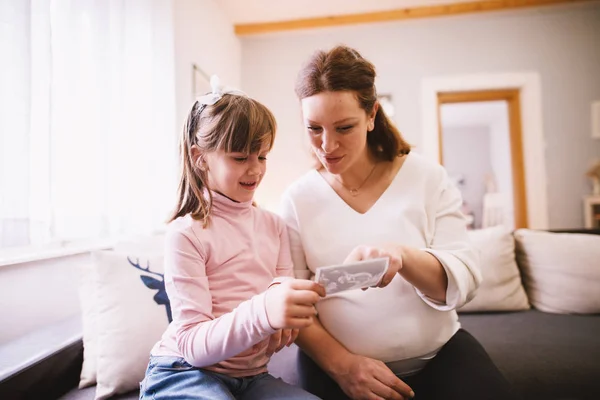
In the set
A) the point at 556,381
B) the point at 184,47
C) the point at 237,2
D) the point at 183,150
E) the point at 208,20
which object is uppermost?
the point at 237,2

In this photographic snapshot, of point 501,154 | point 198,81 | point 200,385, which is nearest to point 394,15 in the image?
point 198,81

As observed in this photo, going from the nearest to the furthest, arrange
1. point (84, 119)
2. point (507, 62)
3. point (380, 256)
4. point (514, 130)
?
point (380, 256) → point (84, 119) → point (507, 62) → point (514, 130)

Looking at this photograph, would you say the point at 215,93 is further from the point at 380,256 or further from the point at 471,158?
the point at 471,158

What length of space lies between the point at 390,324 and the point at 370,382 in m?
0.15

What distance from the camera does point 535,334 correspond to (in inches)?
63.4

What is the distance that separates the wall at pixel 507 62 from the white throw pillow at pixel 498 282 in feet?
7.15

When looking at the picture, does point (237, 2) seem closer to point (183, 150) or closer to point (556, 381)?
point (183, 150)

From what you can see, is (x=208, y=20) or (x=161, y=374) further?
(x=208, y=20)

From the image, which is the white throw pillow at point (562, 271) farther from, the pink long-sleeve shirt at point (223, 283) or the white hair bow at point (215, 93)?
the white hair bow at point (215, 93)

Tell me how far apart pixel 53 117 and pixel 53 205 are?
0.33 metres

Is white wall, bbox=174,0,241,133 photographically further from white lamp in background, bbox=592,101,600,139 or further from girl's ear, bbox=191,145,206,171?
white lamp in background, bbox=592,101,600,139

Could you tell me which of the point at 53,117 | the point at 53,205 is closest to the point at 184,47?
the point at 53,117

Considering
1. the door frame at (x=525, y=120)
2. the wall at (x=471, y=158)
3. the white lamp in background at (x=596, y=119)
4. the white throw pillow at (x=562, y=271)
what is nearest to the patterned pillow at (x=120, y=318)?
the white throw pillow at (x=562, y=271)

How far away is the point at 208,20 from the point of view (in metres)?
3.14
